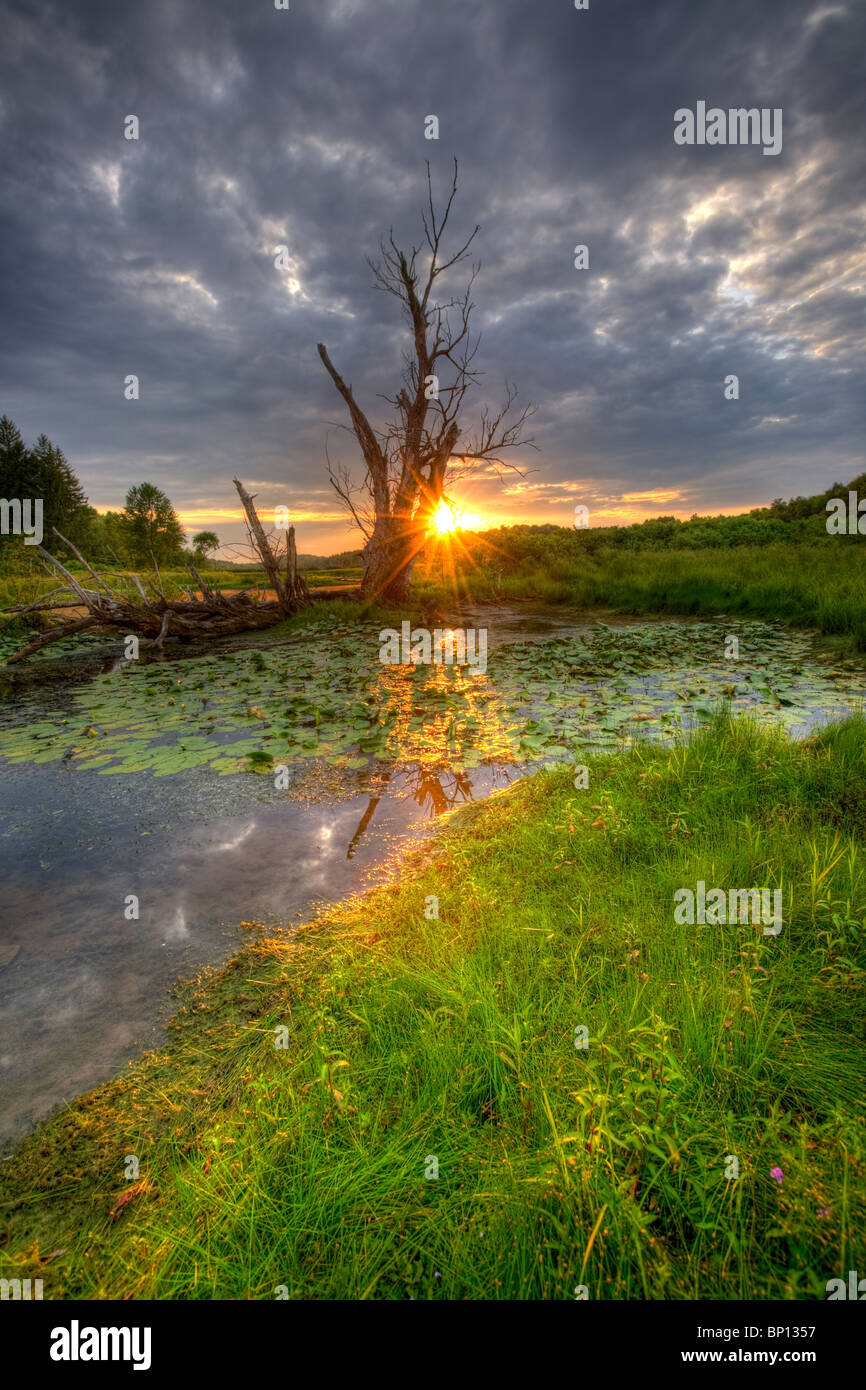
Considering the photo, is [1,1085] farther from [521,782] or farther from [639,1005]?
[521,782]

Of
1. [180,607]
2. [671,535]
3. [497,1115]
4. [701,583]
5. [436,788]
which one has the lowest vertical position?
[497,1115]

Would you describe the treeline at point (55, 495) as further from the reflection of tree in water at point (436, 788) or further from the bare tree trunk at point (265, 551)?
the reflection of tree in water at point (436, 788)

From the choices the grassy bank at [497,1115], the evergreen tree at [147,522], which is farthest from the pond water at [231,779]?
the evergreen tree at [147,522]

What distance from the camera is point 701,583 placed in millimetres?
16672

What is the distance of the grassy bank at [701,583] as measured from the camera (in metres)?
12.3

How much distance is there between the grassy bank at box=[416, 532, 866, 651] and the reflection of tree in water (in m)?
8.44

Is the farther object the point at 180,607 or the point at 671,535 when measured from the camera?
the point at 671,535

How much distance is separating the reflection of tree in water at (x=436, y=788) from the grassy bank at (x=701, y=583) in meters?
8.44

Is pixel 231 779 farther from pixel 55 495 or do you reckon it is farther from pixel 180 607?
pixel 55 495

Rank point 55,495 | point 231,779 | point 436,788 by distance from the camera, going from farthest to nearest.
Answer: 1. point 55,495
2. point 231,779
3. point 436,788

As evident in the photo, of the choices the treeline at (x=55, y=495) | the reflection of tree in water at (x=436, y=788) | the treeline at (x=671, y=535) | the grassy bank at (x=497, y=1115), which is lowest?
the grassy bank at (x=497, y=1115)

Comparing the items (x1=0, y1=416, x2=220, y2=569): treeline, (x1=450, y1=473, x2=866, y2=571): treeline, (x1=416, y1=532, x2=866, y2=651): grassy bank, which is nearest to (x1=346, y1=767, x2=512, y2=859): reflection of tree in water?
(x1=416, y1=532, x2=866, y2=651): grassy bank

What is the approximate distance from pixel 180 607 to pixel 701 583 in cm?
1494

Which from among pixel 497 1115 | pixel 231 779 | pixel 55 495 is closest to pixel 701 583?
pixel 231 779
